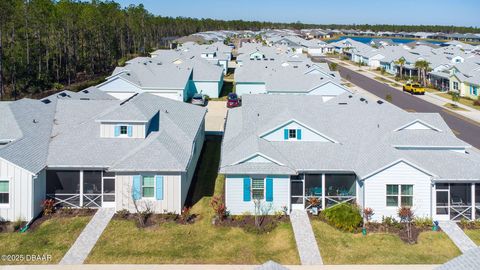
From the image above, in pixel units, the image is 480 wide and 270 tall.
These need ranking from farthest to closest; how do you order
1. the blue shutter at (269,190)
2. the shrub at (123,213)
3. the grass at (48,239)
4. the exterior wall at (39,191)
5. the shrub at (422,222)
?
the blue shutter at (269,190) < the shrub at (123,213) < the exterior wall at (39,191) < the shrub at (422,222) < the grass at (48,239)

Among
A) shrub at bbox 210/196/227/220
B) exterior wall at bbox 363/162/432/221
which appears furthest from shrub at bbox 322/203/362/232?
shrub at bbox 210/196/227/220

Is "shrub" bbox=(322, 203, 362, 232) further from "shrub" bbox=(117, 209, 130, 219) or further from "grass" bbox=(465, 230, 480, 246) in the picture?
"shrub" bbox=(117, 209, 130, 219)


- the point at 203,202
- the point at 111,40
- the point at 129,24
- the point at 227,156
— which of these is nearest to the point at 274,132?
the point at 227,156

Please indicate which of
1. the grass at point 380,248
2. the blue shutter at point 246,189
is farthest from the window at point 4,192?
the grass at point 380,248

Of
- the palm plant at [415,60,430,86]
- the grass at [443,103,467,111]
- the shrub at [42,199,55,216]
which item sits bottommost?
the shrub at [42,199,55,216]

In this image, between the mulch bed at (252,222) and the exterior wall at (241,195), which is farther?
the exterior wall at (241,195)

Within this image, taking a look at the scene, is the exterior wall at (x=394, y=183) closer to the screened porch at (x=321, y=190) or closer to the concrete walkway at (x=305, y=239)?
the screened porch at (x=321, y=190)

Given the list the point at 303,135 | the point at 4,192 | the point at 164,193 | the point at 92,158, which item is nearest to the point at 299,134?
the point at 303,135
